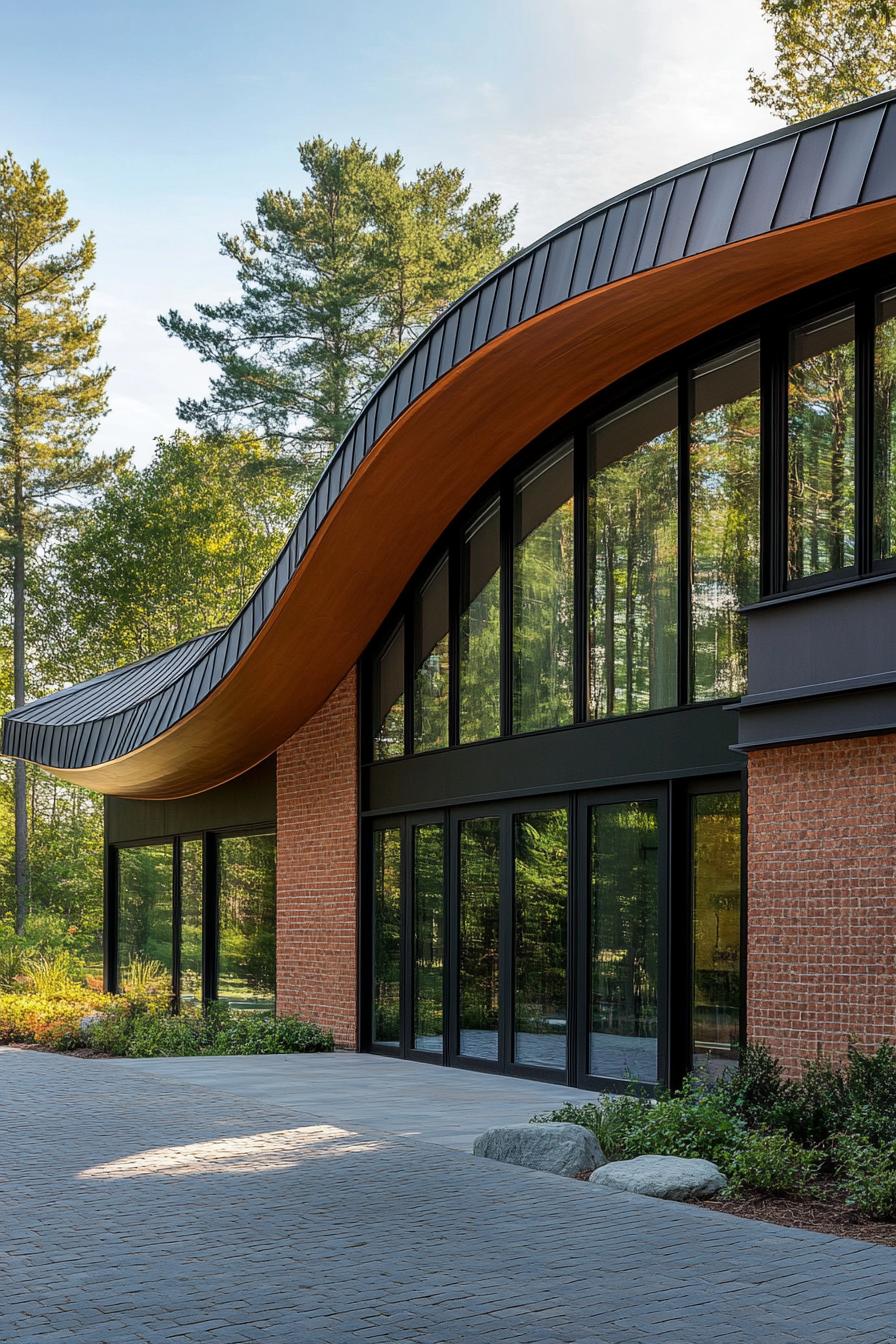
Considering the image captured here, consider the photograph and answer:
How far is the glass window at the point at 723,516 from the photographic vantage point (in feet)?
39.2

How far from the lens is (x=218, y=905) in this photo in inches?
845

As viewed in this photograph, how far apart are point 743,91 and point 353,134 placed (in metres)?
12.9

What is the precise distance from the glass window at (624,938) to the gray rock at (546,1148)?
3024 millimetres

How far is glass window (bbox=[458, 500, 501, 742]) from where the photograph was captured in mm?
15406

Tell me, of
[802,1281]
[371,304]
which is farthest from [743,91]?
[802,1281]

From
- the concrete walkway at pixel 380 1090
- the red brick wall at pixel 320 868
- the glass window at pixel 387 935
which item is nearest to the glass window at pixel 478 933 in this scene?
the concrete walkway at pixel 380 1090

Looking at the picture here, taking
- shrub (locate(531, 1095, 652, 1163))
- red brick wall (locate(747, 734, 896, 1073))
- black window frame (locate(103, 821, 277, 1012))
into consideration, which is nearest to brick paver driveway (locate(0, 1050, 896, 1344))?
shrub (locate(531, 1095, 652, 1163))

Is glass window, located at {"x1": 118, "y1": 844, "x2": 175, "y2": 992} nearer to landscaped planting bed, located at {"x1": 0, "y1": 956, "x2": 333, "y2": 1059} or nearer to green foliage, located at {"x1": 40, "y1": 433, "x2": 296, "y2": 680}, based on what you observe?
landscaped planting bed, located at {"x1": 0, "y1": 956, "x2": 333, "y2": 1059}

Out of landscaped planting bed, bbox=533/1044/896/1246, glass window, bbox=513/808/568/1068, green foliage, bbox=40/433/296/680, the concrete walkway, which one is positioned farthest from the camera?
green foliage, bbox=40/433/296/680

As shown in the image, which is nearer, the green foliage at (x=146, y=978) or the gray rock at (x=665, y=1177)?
the gray rock at (x=665, y=1177)

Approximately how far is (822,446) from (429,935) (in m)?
7.36

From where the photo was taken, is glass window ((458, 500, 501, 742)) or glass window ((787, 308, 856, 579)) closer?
glass window ((787, 308, 856, 579))

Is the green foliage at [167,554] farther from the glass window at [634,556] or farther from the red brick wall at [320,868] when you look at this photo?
the glass window at [634,556]

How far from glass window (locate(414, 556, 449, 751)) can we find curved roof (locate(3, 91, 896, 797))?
381 mm
